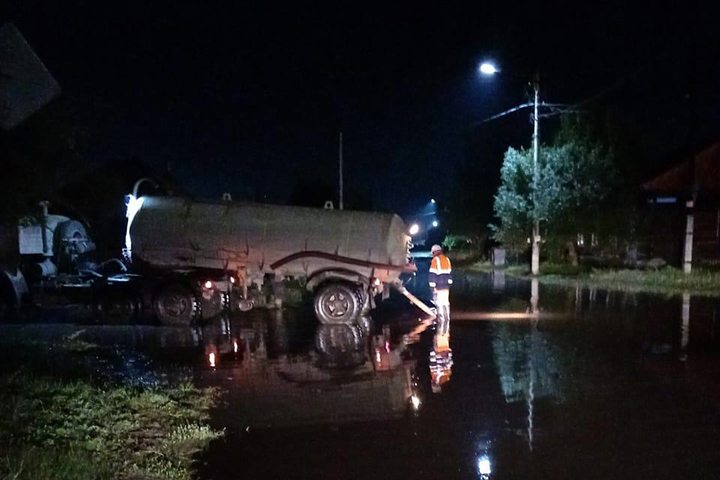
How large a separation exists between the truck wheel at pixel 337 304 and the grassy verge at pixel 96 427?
20.2ft

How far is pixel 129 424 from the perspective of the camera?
6.85 meters

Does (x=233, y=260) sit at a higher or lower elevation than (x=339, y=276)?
higher

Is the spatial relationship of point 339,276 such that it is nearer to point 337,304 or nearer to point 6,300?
point 337,304

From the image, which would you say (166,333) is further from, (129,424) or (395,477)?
(395,477)

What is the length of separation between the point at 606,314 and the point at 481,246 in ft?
94.7

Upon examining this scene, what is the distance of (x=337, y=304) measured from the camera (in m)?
15.0

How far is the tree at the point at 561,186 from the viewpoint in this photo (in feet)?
88.2

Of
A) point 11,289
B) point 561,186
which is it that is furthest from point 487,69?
point 11,289

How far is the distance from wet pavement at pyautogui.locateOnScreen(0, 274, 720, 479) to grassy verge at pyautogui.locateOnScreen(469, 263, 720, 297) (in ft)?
17.0

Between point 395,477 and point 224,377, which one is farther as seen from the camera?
point 224,377

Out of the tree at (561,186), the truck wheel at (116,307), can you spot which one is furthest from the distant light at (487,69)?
the truck wheel at (116,307)

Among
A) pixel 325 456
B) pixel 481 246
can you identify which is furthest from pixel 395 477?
pixel 481 246

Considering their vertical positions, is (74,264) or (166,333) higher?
(74,264)

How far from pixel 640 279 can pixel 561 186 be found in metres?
5.48
